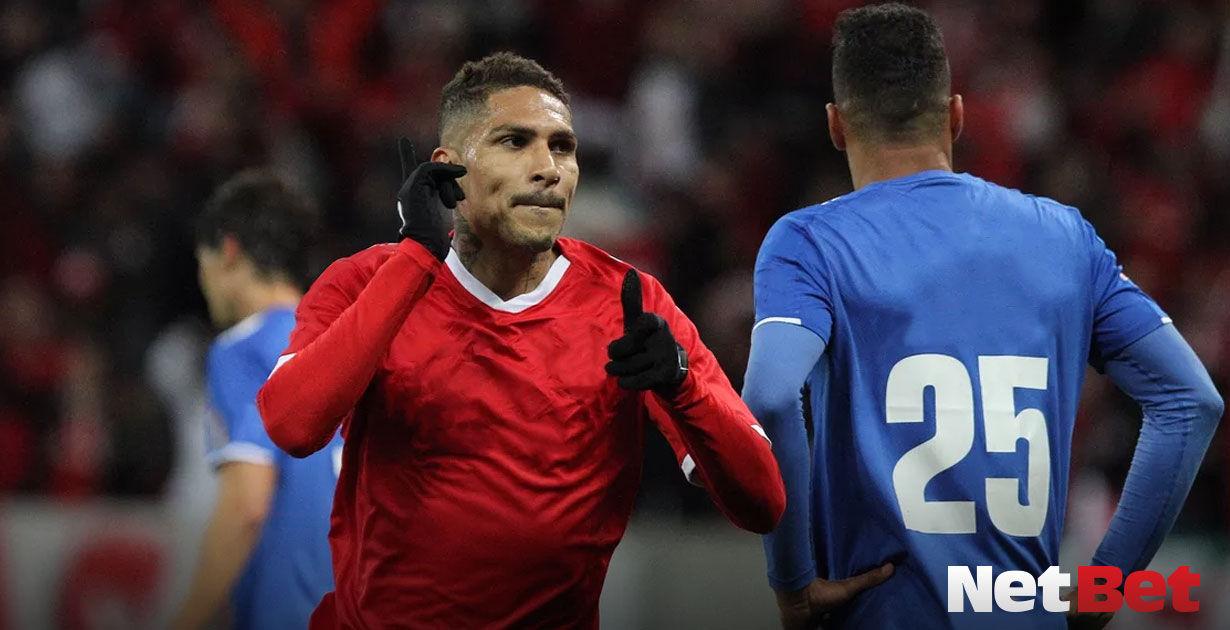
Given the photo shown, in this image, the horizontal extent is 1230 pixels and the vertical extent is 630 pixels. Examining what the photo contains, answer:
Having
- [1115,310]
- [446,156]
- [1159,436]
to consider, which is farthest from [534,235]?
[1159,436]

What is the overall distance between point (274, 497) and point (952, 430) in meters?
2.10

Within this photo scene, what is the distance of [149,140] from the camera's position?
9.03m

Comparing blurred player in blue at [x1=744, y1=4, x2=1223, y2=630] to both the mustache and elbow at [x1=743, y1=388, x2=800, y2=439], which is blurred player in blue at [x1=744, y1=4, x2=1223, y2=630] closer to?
elbow at [x1=743, y1=388, x2=800, y2=439]

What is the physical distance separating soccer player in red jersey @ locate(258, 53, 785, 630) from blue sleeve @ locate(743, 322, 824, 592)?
104 mm

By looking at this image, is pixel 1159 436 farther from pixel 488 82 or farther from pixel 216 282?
pixel 216 282

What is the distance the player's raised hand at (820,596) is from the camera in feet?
10.7

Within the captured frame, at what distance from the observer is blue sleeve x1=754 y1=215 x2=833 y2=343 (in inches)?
127

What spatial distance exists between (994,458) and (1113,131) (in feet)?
24.0

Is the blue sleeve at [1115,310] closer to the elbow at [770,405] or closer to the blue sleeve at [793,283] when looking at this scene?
the blue sleeve at [793,283]

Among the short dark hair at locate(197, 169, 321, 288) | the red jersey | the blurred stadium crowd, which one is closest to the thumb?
the red jersey

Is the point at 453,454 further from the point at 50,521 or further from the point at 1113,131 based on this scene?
the point at 1113,131

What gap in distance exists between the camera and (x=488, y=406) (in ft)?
Answer: 10.3

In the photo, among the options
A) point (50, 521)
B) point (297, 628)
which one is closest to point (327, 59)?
point (50, 521)

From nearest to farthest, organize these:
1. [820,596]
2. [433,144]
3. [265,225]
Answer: [820,596], [265,225], [433,144]
